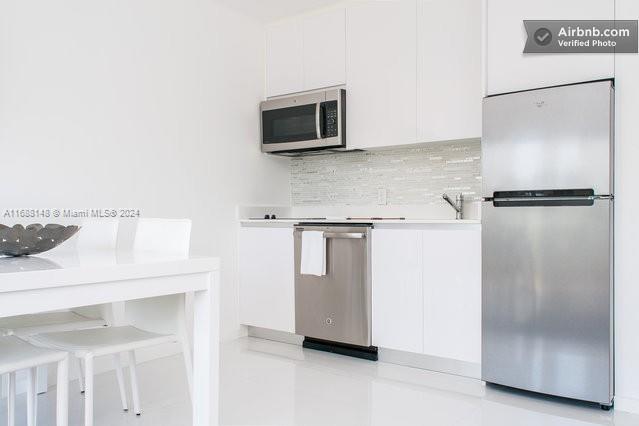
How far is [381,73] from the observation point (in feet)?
11.6

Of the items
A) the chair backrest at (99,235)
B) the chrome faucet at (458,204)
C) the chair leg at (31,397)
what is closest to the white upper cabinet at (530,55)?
the chrome faucet at (458,204)

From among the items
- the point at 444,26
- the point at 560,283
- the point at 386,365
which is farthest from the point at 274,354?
the point at 444,26

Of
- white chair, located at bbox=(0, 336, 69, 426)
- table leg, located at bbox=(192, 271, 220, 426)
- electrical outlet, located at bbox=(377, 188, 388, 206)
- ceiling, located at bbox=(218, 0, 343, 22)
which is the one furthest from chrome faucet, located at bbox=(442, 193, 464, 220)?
white chair, located at bbox=(0, 336, 69, 426)

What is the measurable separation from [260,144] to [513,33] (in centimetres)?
206

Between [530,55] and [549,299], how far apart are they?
4.05 ft

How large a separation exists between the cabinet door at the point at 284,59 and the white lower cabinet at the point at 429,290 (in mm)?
1491

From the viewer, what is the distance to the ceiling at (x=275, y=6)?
12.2ft

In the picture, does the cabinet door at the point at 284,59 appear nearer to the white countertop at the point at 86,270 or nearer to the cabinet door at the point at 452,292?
the cabinet door at the point at 452,292

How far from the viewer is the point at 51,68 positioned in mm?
2816

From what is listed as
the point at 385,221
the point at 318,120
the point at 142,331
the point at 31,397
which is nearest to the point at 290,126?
the point at 318,120

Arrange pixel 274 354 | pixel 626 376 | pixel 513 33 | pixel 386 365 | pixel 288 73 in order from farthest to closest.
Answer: pixel 288 73
pixel 274 354
pixel 386 365
pixel 513 33
pixel 626 376

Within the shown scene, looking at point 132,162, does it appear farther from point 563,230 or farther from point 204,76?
point 563,230

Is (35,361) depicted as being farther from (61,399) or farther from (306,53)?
(306,53)

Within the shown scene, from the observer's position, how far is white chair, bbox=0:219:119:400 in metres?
2.24
